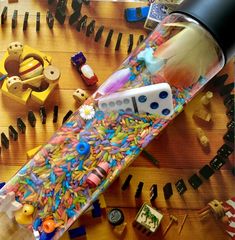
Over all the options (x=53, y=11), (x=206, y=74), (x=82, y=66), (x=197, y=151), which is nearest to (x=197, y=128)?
(x=197, y=151)

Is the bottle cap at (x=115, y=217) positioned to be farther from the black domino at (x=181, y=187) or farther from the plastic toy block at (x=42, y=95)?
the plastic toy block at (x=42, y=95)

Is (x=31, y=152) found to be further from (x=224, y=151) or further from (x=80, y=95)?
(x=224, y=151)

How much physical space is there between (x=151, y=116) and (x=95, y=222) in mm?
214

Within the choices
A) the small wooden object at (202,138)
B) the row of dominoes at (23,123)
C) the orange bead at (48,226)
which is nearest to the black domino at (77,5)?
the row of dominoes at (23,123)

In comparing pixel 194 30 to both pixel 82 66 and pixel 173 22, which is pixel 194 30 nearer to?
pixel 173 22

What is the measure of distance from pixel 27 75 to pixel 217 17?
375mm

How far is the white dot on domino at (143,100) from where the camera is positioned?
2.56 ft

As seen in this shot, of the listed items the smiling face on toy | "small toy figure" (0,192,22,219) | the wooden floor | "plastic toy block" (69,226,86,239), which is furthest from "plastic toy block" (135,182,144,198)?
the smiling face on toy

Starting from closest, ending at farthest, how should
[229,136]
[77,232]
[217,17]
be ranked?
[217,17] < [77,232] < [229,136]

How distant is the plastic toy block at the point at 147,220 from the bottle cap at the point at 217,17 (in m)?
0.31

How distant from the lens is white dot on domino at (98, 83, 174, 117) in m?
0.78

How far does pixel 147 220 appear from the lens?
2.78 ft

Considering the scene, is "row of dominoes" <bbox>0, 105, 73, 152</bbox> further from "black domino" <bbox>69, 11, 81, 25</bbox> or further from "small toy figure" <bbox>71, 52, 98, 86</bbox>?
"black domino" <bbox>69, 11, 81, 25</bbox>

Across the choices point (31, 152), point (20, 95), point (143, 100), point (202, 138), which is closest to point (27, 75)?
point (20, 95)
